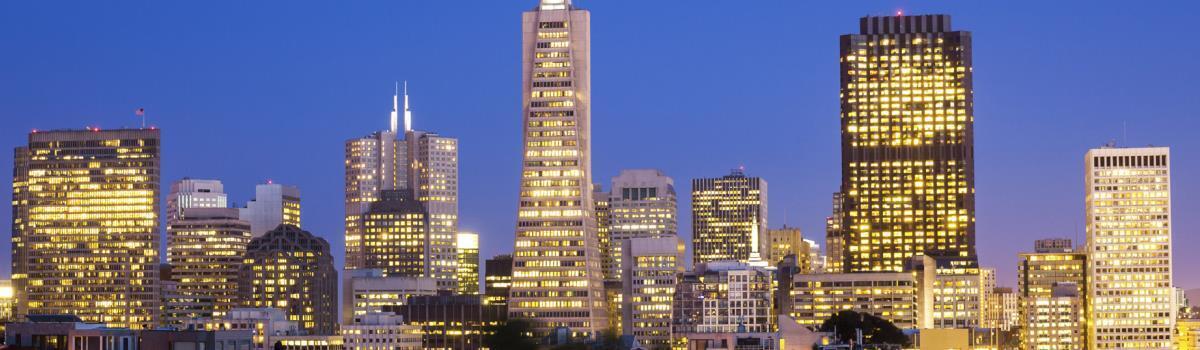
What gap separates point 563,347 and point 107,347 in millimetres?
35381

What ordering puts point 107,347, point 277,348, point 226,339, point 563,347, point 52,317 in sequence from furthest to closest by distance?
point 52,317
point 563,347
point 226,339
point 107,347
point 277,348

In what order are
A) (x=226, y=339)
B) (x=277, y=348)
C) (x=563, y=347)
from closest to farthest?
(x=277, y=348) < (x=226, y=339) < (x=563, y=347)

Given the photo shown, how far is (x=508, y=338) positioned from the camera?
17462cm

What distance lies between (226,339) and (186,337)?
6410 millimetres

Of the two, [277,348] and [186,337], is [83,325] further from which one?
[277,348]

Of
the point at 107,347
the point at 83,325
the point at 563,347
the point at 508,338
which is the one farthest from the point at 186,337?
the point at 508,338

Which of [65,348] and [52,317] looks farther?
[52,317]

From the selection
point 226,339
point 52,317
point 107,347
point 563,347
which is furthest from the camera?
point 52,317

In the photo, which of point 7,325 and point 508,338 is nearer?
point 7,325

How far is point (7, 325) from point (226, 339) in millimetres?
16963

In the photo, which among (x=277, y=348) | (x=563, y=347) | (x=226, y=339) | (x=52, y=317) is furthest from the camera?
(x=52, y=317)

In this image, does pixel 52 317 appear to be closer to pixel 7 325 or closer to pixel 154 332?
pixel 7 325

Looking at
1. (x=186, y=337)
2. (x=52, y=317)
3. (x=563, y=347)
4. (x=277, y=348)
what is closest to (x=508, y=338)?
(x=563, y=347)

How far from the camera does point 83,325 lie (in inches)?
5802
